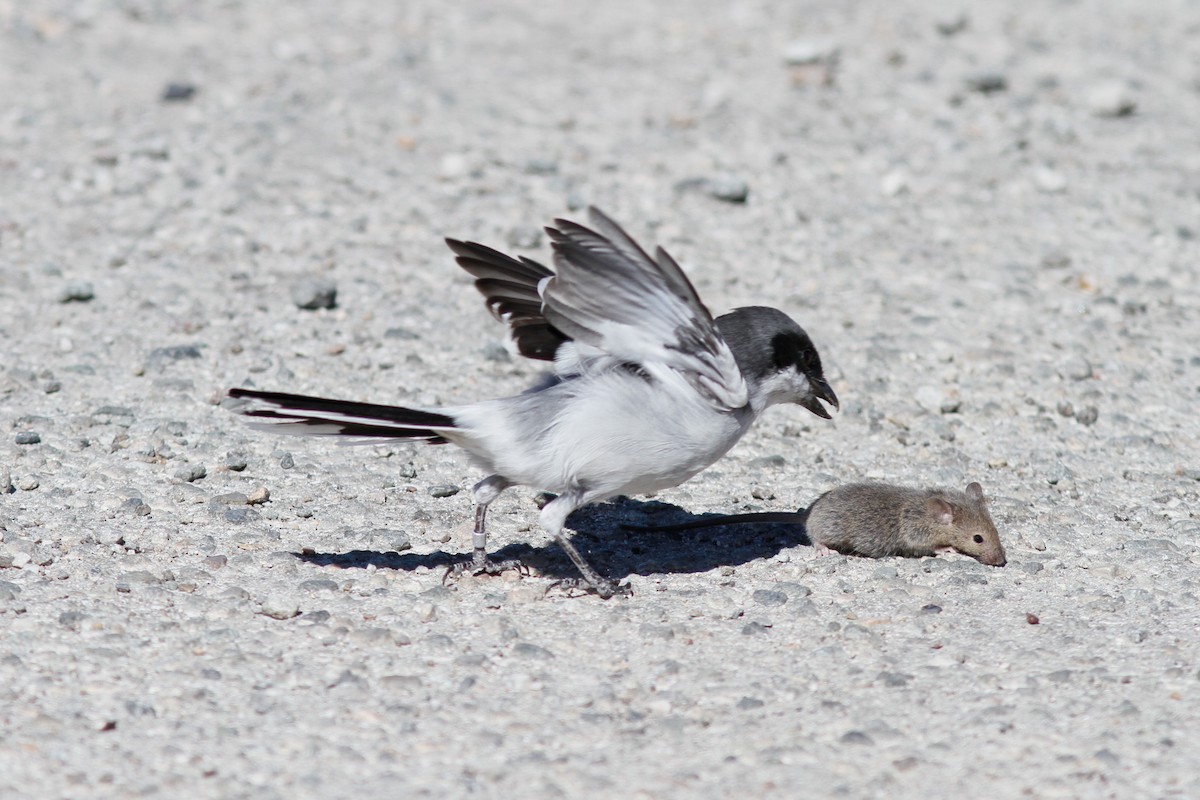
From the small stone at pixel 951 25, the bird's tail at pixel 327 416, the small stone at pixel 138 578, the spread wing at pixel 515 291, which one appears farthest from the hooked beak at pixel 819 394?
the small stone at pixel 951 25

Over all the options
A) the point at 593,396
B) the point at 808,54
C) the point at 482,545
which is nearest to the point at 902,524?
the point at 593,396

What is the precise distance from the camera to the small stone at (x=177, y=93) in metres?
10.6

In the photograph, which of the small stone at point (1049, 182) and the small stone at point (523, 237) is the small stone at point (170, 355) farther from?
the small stone at point (1049, 182)

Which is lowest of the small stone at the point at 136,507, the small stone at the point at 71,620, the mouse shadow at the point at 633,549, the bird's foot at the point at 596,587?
the mouse shadow at the point at 633,549

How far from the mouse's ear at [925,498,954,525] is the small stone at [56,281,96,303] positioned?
4932 millimetres

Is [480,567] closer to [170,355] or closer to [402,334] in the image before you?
[402,334]

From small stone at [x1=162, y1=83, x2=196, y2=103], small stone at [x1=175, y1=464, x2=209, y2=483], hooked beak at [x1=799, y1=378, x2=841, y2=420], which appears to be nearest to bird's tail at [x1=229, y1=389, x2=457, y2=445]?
small stone at [x1=175, y1=464, x2=209, y2=483]

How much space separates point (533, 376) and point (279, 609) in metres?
2.73

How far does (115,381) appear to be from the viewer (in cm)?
725

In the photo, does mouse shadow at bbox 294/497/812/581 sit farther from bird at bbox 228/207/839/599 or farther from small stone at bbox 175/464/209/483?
small stone at bbox 175/464/209/483

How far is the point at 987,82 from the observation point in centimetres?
1124

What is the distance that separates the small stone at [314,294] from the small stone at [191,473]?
1.82 m

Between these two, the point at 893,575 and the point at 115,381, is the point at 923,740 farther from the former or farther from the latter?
the point at 115,381

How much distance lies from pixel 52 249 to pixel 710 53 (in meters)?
5.76
